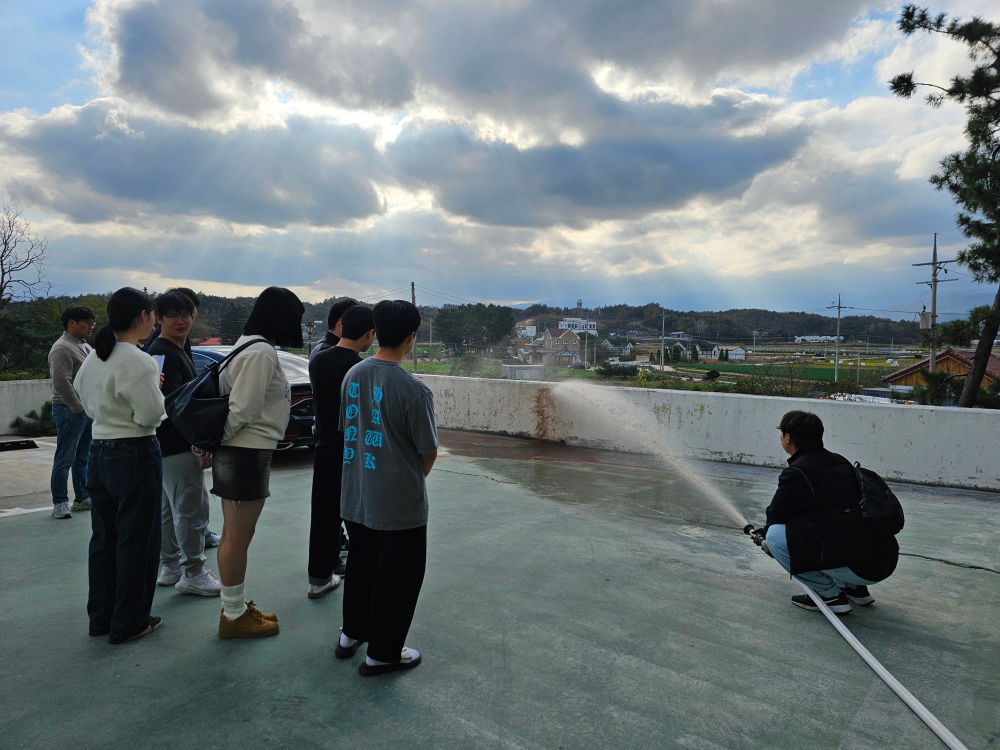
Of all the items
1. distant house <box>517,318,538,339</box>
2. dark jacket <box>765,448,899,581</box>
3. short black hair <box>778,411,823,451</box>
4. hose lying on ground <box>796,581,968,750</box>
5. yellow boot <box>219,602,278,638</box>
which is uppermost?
distant house <box>517,318,538,339</box>

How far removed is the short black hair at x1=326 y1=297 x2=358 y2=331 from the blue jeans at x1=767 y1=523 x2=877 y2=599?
3.05 meters

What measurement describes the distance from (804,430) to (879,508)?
575 millimetres

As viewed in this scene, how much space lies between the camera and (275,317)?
3.18m

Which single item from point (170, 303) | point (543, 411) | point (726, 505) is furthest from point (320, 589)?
point (543, 411)

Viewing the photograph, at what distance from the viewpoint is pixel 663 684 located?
2.79 m

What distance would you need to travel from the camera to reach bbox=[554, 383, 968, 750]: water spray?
2.55 m

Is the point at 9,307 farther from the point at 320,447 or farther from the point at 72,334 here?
the point at 320,447

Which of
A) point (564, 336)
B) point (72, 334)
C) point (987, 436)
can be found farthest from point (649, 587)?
point (564, 336)

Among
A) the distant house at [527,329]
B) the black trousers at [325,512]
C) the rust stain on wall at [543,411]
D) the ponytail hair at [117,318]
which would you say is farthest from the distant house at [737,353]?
the ponytail hair at [117,318]

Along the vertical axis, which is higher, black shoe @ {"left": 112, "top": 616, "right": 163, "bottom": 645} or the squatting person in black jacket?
the squatting person in black jacket

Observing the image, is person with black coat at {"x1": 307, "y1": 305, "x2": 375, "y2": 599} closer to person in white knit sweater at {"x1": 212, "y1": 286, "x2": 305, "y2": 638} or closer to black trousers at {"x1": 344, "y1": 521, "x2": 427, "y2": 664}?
person in white knit sweater at {"x1": 212, "y1": 286, "x2": 305, "y2": 638}

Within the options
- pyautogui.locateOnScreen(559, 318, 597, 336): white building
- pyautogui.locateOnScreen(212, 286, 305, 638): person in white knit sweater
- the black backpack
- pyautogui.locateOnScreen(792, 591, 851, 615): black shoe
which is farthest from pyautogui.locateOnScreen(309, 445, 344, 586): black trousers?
pyautogui.locateOnScreen(559, 318, 597, 336): white building

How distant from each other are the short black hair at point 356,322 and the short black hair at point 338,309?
352mm

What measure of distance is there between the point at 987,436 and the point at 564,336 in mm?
76148
